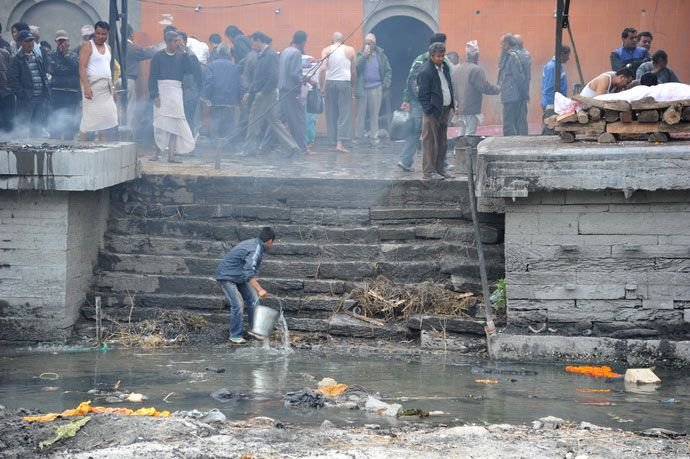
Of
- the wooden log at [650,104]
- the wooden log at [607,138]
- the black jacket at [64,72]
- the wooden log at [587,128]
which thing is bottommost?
the wooden log at [607,138]

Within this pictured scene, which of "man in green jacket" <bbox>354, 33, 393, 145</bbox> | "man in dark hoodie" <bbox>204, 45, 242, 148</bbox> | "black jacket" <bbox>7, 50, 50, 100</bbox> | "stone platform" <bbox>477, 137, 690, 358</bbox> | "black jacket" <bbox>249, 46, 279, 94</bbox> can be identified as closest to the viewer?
"stone platform" <bbox>477, 137, 690, 358</bbox>

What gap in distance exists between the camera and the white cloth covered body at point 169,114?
15.4 m

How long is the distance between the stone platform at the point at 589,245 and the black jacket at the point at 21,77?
714cm

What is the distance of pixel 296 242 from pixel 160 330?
191 centimetres

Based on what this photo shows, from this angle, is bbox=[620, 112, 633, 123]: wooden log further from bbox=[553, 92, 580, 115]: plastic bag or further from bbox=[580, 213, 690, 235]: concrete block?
bbox=[580, 213, 690, 235]: concrete block

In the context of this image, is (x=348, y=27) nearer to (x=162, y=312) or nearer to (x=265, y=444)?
(x=162, y=312)

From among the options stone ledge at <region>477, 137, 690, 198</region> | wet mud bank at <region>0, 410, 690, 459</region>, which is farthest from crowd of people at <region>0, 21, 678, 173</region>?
wet mud bank at <region>0, 410, 690, 459</region>

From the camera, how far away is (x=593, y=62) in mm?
21844

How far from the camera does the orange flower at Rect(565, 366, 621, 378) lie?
1058 centimetres

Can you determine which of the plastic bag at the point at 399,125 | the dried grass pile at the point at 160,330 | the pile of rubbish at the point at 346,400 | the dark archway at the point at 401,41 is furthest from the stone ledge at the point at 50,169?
the dark archway at the point at 401,41

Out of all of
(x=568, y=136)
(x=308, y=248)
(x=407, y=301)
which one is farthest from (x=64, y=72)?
(x=568, y=136)

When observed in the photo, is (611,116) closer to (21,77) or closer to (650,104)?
(650,104)

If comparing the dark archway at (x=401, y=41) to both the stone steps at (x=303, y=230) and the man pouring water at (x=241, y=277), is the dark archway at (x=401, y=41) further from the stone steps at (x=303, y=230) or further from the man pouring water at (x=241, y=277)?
the man pouring water at (x=241, y=277)

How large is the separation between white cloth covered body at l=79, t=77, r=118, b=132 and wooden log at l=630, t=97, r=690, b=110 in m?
6.72
